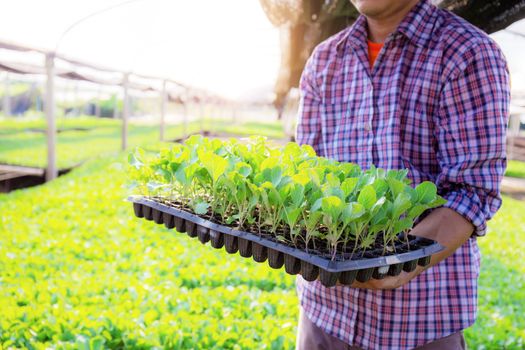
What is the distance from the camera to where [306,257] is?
2.84 ft

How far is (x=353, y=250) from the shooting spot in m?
0.92

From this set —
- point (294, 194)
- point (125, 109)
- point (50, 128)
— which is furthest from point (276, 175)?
point (125, 109)

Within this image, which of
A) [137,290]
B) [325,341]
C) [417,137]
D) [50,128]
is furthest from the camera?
[50,128]

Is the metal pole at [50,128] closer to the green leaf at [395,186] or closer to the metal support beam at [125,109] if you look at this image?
the metal support beam at [125,109]

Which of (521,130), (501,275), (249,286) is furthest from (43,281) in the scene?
(521,130)

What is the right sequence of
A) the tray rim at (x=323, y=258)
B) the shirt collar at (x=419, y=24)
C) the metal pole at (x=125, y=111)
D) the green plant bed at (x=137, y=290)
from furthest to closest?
the metal pole at (x=125, y=111) → the green plant bed at (x=137, y=290) → the shirt collar at (x=419, y=24) → the tray rim at (x=323, y=258)

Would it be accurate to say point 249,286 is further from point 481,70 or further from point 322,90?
point 481,70

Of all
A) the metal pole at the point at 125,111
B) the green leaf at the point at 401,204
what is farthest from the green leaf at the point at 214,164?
the metal pole at the point at 125,111

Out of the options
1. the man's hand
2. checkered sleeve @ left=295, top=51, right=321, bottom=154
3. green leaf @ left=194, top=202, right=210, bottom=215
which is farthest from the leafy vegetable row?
checkered sleeve @ left=295, top=51, right=321, bottom=154

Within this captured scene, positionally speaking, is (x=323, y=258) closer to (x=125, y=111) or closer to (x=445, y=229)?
(x=445, y=229)

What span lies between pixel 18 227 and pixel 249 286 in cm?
227

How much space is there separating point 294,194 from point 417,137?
50 cm

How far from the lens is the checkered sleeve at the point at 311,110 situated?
1.51 metres

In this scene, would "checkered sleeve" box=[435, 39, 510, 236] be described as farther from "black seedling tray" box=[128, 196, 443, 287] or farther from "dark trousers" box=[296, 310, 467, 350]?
"dark trousers" box=[296, 310, 467, 350]
